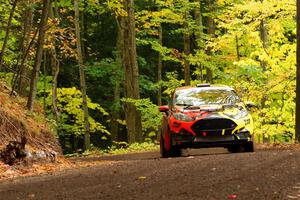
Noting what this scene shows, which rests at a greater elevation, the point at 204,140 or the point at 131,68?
the point at 131,68

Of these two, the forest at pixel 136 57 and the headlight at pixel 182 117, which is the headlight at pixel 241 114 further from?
the forest at pixel 136 57

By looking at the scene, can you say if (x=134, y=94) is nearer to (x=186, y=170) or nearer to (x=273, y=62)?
(x=273, y=62)

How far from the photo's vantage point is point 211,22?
29.9 metres

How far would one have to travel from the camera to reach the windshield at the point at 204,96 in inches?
490

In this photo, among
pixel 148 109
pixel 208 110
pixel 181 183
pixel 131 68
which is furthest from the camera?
pixel 148 109

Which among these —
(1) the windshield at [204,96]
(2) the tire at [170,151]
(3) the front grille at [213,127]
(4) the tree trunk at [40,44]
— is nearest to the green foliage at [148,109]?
(4) the tree trunk at [40,44]

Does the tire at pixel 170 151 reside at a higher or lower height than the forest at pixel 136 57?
lower

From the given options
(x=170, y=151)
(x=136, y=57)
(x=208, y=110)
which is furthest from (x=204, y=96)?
(x=136, y=57)

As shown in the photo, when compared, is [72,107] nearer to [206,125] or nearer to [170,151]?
[170,151]

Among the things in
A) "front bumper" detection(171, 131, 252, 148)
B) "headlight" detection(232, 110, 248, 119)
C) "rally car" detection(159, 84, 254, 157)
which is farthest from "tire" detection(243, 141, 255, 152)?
"headlight" detection(232, 110, 248, 119)

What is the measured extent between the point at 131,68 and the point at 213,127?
12129mm

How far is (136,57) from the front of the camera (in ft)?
84.6

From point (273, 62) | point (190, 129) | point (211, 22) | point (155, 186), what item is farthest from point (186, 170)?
point (211, 22)

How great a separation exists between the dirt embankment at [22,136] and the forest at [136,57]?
67 cm
